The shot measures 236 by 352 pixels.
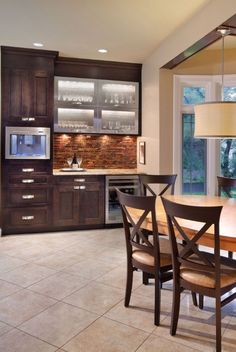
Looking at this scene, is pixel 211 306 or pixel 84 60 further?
pixel 84 60

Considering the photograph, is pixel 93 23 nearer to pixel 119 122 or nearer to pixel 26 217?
pixel 119 122

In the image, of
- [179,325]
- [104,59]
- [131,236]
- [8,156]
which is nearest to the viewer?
[179,325]

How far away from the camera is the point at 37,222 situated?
5.13m

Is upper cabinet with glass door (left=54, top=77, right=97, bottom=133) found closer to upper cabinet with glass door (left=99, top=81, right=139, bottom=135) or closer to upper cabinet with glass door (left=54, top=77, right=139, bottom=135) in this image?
upper cabinet with glass door (left=54, top=77, right=139, bottom=135)

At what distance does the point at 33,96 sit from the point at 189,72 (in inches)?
98.1

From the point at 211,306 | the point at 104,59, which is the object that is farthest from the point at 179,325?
the point at 104,59

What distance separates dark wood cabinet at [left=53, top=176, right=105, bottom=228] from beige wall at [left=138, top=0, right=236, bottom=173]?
0.96 m

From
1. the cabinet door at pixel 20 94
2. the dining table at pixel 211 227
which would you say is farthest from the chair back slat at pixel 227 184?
the cabinet door at pixel 20 94

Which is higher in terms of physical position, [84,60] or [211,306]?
[84,60]

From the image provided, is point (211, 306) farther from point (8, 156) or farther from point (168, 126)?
point (8, 156)

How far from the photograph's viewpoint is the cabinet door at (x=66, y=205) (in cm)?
516

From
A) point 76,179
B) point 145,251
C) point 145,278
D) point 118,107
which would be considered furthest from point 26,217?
point 145,251

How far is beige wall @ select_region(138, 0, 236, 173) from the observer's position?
4.11 metres

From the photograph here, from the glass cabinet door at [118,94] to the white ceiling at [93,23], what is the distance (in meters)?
0.62
